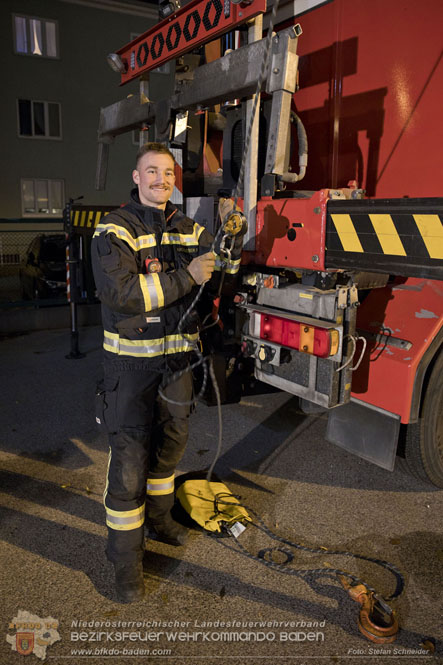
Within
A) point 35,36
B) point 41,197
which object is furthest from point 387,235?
point 35,36

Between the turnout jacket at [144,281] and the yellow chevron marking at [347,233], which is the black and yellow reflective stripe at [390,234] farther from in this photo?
the turnout jacket at [144,281]

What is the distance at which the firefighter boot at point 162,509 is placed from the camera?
9.26 feet

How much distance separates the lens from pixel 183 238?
2.66m

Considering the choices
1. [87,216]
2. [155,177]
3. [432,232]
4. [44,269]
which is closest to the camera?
[432,232]

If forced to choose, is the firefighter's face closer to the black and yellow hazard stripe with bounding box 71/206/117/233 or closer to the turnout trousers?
the turnout trousers

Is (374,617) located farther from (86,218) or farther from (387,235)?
(86,218)

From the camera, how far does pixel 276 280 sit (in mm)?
3025

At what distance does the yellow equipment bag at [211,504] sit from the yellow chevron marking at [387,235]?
164 centimetres

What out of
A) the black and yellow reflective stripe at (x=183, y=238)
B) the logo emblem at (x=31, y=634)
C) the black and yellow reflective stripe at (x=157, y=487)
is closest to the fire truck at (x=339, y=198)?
the black and yellow reflective stripe at (x=183, y=238)

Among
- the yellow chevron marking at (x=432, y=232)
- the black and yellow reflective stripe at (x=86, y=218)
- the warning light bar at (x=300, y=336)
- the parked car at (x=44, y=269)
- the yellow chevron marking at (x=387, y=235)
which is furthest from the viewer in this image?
the parked car at (x=44, y=269)

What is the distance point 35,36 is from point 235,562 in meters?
19.9

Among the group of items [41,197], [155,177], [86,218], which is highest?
[41,197]

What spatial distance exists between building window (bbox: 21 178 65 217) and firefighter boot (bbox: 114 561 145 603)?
18.4 metres

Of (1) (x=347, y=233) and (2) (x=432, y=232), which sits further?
(1) (x=347, y=233)
